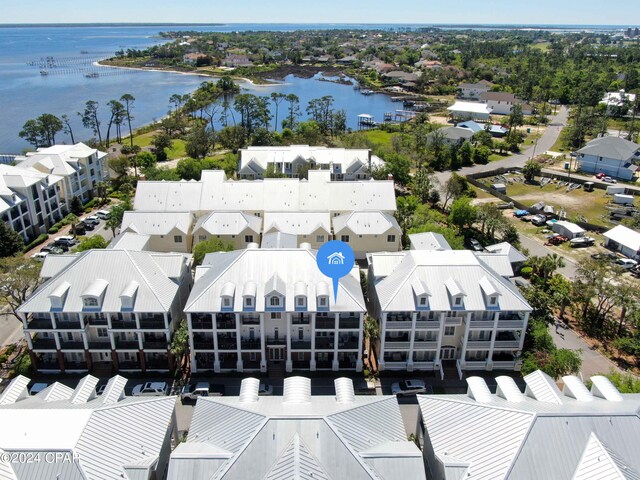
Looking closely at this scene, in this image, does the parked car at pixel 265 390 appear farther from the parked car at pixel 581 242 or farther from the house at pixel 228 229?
the parked car at pixel 581 242

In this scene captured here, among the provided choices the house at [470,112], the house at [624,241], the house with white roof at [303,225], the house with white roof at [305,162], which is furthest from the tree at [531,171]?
the house at [470,112]

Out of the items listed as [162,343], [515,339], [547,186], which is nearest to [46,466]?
[162,343]

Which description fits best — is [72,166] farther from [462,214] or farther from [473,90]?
[473,90]

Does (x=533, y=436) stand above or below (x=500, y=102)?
above

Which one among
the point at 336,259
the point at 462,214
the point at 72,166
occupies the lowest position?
the point at 462,214

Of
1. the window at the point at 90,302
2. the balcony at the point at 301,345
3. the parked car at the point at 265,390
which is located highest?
the window at the point at 90,302

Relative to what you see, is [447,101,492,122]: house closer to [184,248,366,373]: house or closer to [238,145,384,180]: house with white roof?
[238,145,384,180]: house with white roof

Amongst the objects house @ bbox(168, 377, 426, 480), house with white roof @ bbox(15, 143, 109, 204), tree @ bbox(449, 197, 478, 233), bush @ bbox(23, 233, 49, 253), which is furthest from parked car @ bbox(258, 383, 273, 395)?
house with white roof @ bbox(15, 143, 109, 204)

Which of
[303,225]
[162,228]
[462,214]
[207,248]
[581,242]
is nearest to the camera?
[207,248]

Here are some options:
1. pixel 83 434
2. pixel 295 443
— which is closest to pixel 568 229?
pixel 295 443
